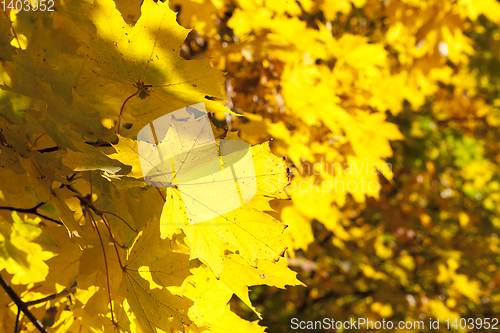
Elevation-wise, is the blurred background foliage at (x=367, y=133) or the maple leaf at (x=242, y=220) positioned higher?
the maple leaf at (x=242, y=220)

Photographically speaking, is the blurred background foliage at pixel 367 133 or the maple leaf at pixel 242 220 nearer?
the maple leaf at pixel 242 220

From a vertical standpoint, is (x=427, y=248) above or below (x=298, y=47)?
below

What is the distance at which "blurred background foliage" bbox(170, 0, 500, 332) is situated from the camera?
1.33m

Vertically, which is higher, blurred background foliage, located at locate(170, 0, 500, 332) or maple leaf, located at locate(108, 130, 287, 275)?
maple leaf, located at locate(108, 130, 287, 275)

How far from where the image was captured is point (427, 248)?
2551 millimetres

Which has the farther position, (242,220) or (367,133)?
(367,133)

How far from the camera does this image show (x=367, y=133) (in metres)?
1.44

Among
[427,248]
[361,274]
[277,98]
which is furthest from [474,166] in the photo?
[277,98]

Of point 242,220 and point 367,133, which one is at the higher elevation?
point 242,220

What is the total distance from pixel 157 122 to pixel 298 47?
3.16ft

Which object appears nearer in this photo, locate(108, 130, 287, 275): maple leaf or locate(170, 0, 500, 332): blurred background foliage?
locate(108, 130, 287, 275): maple leaf

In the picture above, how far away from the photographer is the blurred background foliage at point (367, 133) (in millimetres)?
1332

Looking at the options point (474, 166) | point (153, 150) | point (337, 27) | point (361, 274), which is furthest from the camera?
point (474, 166)

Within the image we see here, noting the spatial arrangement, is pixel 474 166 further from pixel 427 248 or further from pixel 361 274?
pixel 361 274
